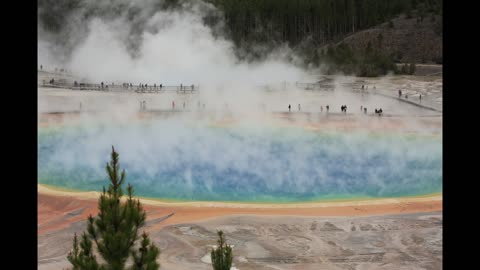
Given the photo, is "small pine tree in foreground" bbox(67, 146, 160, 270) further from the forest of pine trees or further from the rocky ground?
the forest of pine trees

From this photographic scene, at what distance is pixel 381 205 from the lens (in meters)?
14.4

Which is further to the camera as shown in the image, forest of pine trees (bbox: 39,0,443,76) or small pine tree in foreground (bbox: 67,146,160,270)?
forest of pine trees (bbox: 39,0,443,76)

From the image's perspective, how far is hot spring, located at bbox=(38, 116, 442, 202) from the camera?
15352mm

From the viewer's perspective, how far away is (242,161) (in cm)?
1596

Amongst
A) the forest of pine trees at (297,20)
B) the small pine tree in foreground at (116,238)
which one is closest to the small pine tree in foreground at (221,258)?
the small pine tree in foreground at (116,238)

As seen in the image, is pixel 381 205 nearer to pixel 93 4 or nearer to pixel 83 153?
pixel 83 153

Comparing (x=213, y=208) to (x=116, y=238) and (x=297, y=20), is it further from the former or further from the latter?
(x=116, y=238)

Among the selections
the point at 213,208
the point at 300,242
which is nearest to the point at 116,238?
the point at 300,242

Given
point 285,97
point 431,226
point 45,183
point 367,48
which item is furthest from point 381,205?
point 45,183

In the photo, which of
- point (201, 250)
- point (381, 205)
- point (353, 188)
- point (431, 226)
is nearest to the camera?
point (201, 250)

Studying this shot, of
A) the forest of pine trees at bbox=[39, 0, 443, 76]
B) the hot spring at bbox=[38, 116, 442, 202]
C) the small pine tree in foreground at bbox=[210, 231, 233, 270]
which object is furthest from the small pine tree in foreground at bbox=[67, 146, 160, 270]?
the forest of pine trees at bbox=[39, 0, 443, 76]

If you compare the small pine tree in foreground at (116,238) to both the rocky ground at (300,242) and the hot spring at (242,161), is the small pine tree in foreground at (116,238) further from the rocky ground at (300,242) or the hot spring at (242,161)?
the hot spring at (242,161)

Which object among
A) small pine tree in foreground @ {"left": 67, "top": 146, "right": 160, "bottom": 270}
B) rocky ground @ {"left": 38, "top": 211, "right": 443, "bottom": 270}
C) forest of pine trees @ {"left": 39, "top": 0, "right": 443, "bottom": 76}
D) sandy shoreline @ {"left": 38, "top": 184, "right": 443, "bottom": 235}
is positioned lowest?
rocky ground @ {"left": 38, "top": 211, "right": 443, "bottom": 270}

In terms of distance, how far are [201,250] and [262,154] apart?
5.50 m
